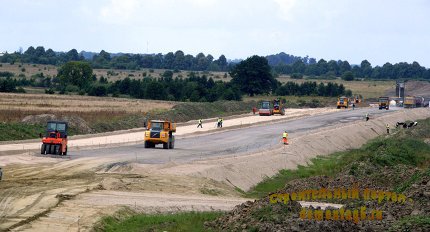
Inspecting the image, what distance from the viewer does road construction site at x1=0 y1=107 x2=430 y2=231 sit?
3044cm

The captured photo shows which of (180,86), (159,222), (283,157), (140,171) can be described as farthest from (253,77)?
(159,222)

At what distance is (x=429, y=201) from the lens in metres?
30.2

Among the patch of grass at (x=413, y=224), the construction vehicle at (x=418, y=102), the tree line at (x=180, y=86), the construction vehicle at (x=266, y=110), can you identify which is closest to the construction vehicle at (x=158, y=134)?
the patch of grass at (x=413, y=224)

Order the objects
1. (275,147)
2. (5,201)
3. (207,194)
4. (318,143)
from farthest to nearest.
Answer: (318,143) < (275,147) < (207,194) < (5,201)

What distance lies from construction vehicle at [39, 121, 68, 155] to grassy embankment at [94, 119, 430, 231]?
462 inches

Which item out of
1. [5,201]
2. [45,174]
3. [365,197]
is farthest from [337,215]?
[45,174]

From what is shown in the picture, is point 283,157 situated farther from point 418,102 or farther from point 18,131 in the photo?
point 418,102

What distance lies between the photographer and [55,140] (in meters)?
51.1

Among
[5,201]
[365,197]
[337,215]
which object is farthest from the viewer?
[365,197]

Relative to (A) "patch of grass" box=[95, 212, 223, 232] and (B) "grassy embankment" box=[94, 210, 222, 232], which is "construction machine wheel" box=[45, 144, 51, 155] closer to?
(B) "grassy embankment" box=[94, 210, 222, 232]

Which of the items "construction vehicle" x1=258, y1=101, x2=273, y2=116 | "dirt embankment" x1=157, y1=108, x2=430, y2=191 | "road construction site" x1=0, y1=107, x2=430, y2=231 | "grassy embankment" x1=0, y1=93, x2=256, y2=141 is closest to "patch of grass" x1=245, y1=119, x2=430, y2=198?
"dirt embankment" x1=157, y1=108, x2=430, y2=191

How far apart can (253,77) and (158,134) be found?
379 feet

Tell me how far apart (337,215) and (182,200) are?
31.7 feet

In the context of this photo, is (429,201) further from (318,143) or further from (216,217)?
(318,143)
